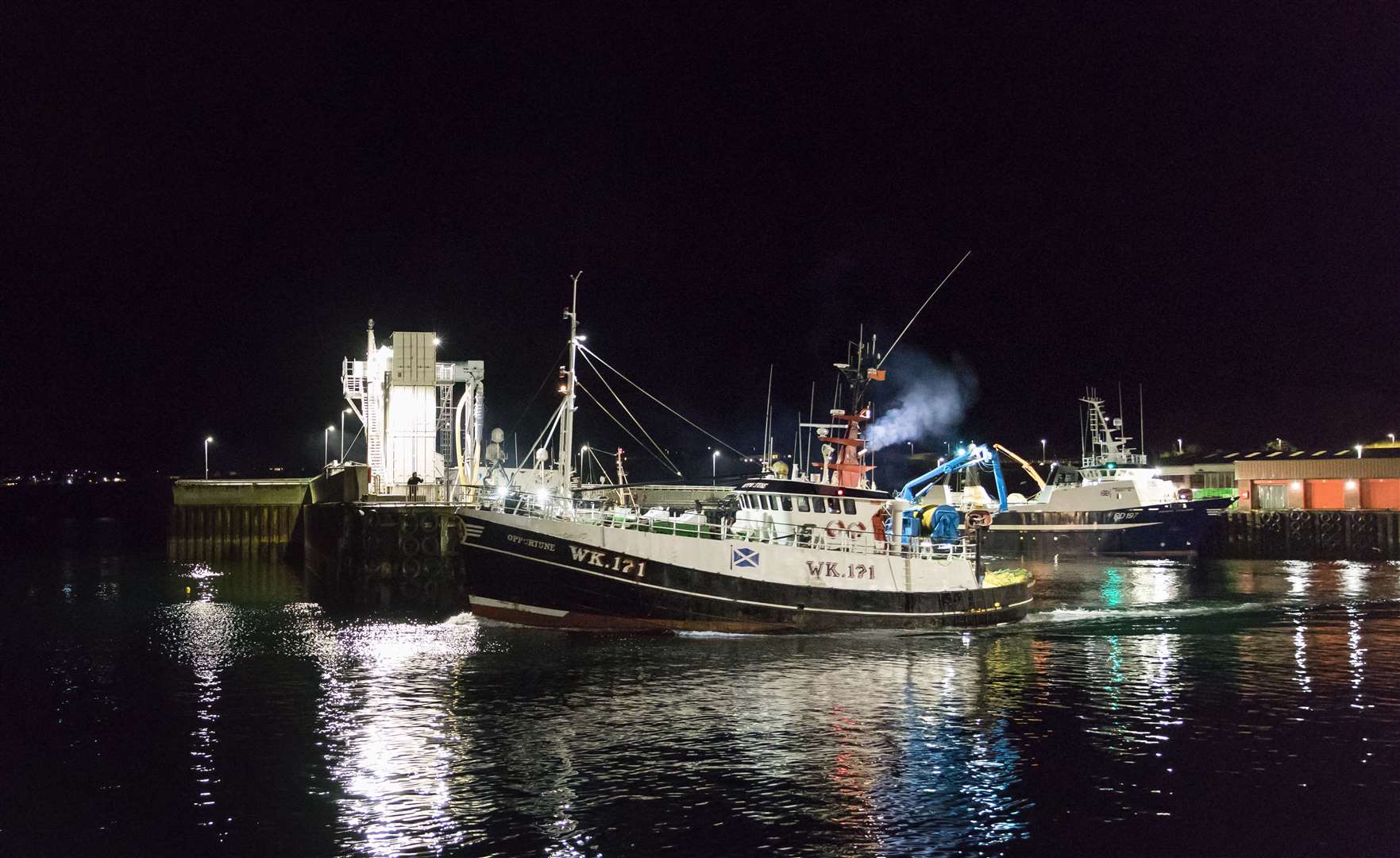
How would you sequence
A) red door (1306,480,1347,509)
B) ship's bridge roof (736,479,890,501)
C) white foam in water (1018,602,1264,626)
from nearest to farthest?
ship's bridge roof (736,479,890,501) → white foam in water (1018,602,1264,626) → red door (1306,480,1347,509)

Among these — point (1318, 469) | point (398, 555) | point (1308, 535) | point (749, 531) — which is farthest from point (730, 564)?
point (1318, 469)

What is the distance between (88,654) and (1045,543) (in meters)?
56.1

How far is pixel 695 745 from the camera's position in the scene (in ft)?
67.9

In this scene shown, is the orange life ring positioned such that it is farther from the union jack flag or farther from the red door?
the red door

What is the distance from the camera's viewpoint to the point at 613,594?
3116cm

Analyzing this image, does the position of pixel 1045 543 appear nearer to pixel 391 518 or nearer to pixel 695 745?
pixel 391 518

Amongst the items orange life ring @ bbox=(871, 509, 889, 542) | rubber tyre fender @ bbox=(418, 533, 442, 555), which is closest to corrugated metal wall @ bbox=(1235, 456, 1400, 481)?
orange life ring @ bbox=(871, 509, 889, 542)

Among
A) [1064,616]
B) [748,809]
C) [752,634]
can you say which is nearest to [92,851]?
[748,809]

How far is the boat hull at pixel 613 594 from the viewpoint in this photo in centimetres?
3106

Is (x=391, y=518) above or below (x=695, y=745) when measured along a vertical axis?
above

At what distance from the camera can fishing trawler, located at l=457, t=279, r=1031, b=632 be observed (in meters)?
31.1

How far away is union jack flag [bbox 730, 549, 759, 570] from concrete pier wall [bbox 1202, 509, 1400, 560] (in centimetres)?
4676

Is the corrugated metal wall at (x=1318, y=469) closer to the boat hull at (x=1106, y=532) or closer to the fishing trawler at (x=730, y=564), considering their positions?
the boat hull at (x=1106, y=532)

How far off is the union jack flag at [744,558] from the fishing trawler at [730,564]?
53mm
